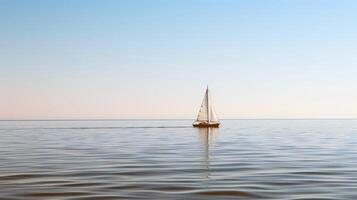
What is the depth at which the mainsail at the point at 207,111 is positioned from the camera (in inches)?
5148

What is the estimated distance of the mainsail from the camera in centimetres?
13075

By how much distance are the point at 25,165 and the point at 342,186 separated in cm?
1699

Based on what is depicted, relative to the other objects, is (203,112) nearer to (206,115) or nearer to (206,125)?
(206,115)

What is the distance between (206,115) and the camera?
435 ft

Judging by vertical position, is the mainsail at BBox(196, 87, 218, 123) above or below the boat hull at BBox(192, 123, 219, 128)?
above

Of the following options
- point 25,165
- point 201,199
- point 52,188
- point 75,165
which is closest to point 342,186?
point 201,199

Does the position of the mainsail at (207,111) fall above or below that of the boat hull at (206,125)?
above

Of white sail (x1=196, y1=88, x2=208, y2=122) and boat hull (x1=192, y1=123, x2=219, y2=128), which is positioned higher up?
white sail (x1=196, y1=88, x2=208, y2=122)

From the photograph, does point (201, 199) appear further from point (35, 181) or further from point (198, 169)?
point (198, 169)

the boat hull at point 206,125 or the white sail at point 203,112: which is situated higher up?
the white sail at point 203,112

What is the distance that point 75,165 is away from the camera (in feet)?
87.0

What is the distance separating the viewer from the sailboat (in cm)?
12975

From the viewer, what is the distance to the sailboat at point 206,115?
426ft

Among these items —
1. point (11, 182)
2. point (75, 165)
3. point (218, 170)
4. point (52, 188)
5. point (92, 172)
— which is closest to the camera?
point (52, 188)
